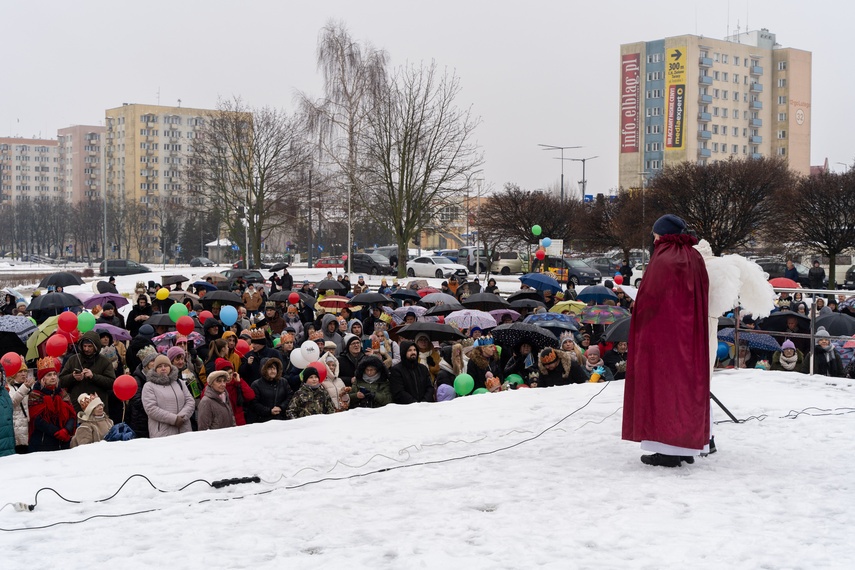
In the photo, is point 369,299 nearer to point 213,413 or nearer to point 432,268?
point 213,413

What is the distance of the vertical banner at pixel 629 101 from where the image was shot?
314 feet

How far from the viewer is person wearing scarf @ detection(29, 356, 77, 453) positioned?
7.92 metres

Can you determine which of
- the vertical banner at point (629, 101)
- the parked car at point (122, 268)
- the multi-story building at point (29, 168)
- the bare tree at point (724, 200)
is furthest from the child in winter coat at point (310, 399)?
the multi-story building at point (29, 168)

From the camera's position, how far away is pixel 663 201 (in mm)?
38219

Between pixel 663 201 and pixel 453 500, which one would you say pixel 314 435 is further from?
pixel 663 201

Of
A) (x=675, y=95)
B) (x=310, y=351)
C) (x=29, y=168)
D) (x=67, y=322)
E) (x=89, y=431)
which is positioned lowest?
(x=89, y=431)

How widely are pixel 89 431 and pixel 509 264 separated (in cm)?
3910

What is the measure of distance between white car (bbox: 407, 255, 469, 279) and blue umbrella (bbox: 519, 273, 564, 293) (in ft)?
70.8

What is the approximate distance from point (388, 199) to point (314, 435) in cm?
3562

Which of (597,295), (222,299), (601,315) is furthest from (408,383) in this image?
(597,295)

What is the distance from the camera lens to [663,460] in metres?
6.16

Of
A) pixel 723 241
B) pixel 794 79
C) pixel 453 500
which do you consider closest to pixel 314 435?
pixel 453 500

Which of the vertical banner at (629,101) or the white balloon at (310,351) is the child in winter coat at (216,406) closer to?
the white balloon at (310,351)

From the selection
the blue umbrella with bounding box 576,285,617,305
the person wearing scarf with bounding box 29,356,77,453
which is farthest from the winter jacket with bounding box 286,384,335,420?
the blue umbrella with bounding box 576,285,617,305
